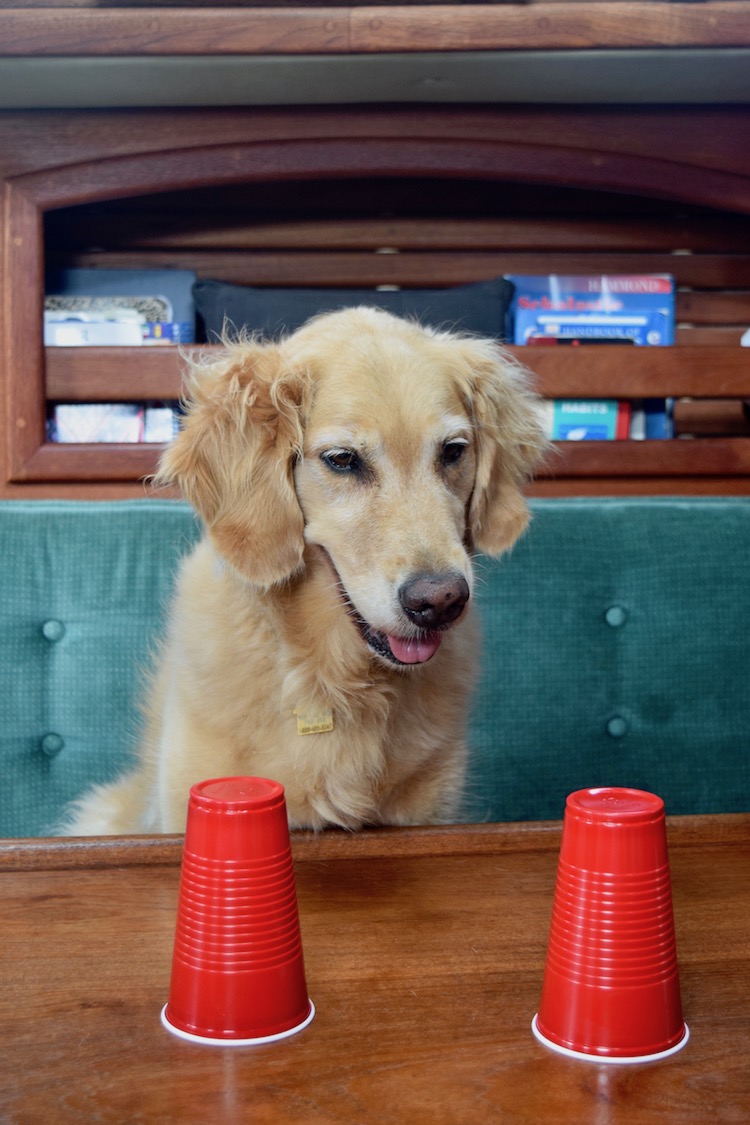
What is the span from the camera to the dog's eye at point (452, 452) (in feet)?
4.43

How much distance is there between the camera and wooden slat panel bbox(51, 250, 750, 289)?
3.01 metres

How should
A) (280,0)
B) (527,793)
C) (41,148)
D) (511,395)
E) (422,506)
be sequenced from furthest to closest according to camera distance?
(41,148), (280,0), (527,793), (511,395), (422,506)

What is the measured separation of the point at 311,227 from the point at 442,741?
2.07 metres

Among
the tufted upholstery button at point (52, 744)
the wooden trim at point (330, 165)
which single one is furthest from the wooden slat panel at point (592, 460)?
the tufted upholstery button at point (52, 744)

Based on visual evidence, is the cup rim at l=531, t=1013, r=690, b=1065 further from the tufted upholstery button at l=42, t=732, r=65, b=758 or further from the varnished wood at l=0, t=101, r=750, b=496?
the varnished wood at l=0, t=101, r=750, b=496

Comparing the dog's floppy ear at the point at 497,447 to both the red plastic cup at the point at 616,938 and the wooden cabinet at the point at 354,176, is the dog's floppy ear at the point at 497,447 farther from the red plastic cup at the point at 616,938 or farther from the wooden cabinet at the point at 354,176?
the wooden cabinet at the point at 354,176

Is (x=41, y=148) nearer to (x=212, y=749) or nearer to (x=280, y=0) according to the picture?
(x=280, y=0)

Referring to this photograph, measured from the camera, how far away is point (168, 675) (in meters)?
1.57

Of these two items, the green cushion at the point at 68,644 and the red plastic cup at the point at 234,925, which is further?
the green cushion at the point at 68,644

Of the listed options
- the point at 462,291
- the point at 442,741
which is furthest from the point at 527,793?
the point at 462,291

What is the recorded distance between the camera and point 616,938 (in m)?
0.60

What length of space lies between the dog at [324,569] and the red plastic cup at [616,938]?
60 centimetres

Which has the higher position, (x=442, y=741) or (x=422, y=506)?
(x=422, y=506)

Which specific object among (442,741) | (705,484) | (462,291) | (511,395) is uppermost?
(462,291)
